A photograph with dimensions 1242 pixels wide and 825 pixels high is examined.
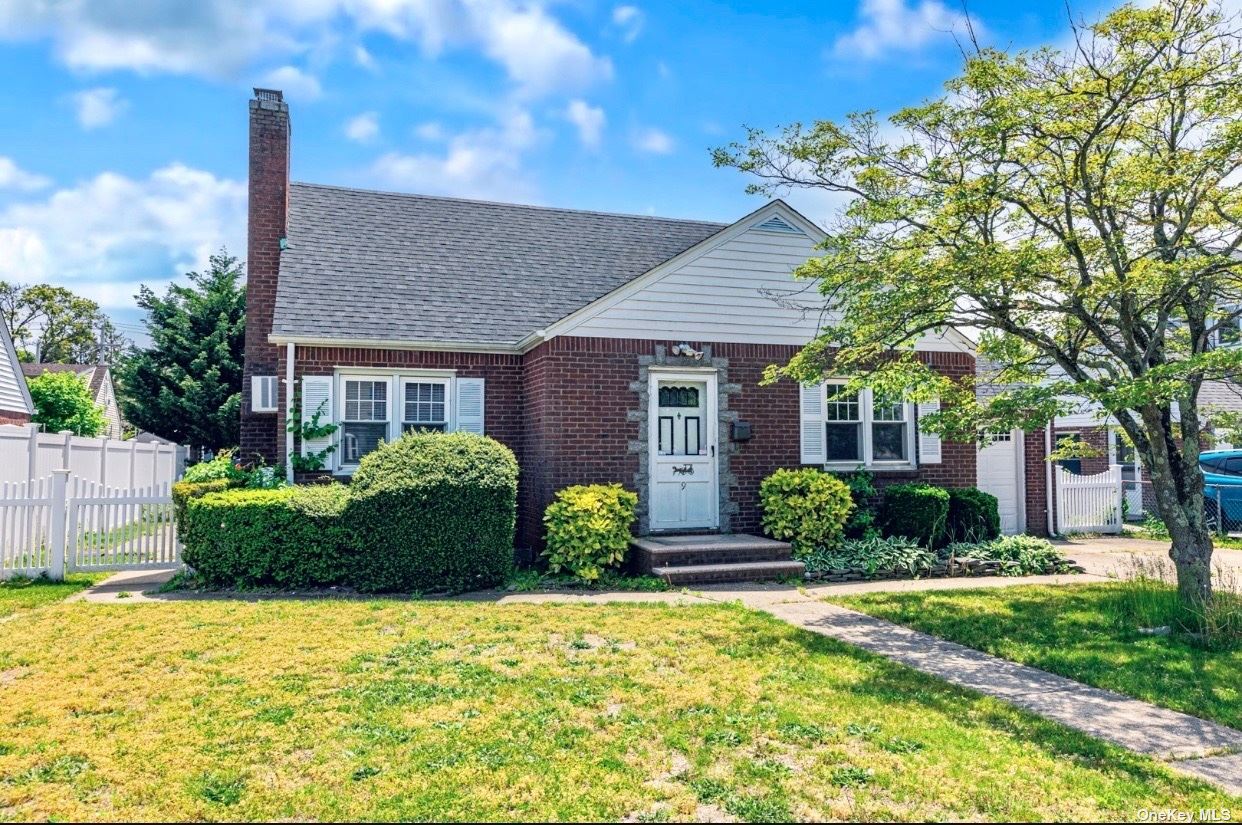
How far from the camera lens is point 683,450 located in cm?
1159

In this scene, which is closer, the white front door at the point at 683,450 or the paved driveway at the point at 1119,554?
Answer: the paved driveway at the point at 1119,554

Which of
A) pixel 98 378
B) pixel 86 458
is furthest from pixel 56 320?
pixel 86 458

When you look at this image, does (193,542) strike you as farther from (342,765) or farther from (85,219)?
(85,219)

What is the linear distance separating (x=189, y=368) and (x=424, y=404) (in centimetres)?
1506

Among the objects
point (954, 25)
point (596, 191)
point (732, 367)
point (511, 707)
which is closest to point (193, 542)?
point (511, 707)

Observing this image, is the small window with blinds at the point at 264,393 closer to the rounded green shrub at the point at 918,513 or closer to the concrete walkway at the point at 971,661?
the concrete walkway at the point at 971,661

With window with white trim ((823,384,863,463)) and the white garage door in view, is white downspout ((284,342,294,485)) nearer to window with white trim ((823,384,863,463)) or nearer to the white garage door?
window with white trim ((823,384,863,463))

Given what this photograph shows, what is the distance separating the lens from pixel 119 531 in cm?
1012

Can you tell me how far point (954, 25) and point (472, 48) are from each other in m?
5.54

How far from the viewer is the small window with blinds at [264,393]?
12.7 m

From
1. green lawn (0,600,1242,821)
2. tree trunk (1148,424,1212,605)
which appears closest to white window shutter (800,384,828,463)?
tree trunk (1148,424,1212,605)

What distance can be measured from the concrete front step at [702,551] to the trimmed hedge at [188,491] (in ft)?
18.5

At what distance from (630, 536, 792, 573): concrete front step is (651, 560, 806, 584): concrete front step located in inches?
3.6

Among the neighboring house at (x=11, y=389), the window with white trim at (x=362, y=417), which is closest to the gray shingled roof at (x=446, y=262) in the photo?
the window with white trim at (x=362, y=417)
